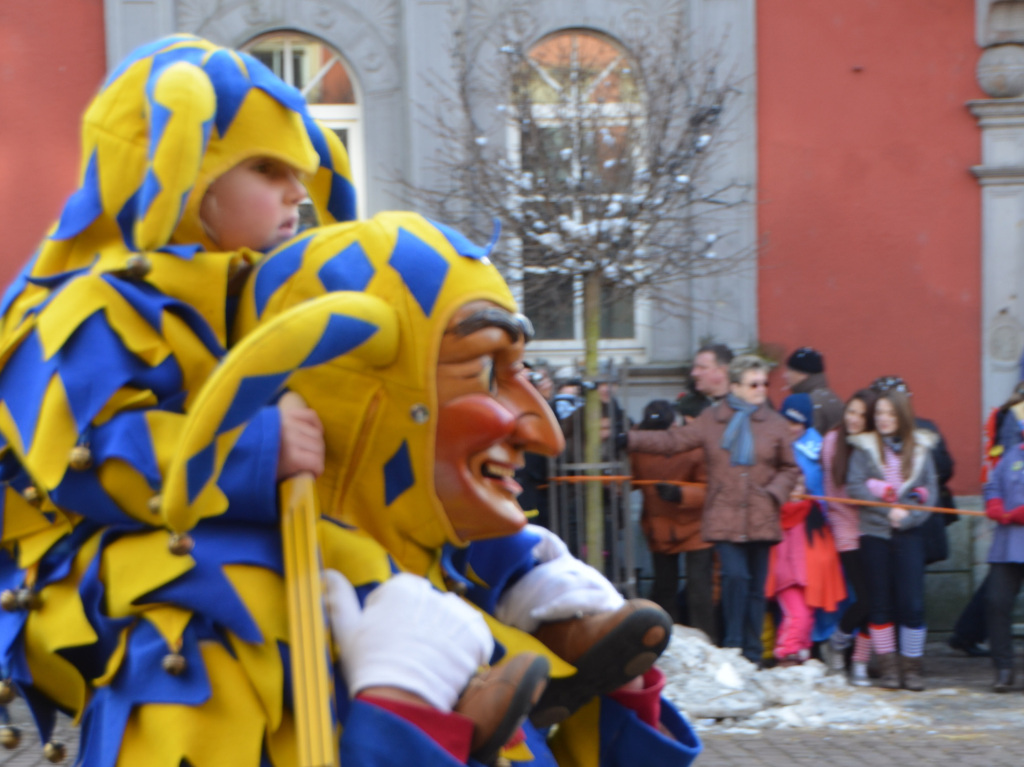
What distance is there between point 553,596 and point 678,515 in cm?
498

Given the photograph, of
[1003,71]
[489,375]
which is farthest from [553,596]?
[1003,71]

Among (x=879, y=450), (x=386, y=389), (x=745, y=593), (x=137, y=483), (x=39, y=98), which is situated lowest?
(x=745, y=593)

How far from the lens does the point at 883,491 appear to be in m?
6.99

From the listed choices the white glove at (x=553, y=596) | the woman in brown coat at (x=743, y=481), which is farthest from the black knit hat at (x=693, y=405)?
the white glove at (x=553, y=596)

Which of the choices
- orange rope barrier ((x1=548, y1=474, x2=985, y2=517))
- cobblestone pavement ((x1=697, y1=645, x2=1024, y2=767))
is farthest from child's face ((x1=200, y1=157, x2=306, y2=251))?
orange rope barrier ((x1=548, y1=474, x2=985, y2=517))

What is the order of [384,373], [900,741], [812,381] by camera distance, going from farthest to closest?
[812,381]
[900,741]
[384,373]

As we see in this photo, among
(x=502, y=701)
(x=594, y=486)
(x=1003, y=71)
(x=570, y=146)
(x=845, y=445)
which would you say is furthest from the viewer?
(x=1003, y=71)

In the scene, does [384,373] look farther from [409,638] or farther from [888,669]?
[888,669]

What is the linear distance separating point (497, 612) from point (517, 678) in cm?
50

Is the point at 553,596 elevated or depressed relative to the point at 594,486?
elevated

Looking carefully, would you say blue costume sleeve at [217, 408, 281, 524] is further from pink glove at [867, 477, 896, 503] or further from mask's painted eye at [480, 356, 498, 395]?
pink glove at [867, 477, 896, 503]

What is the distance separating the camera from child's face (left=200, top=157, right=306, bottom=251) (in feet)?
7.25

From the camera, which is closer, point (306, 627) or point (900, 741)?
point (306, 627)

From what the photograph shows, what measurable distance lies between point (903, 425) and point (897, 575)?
76 centimetres
